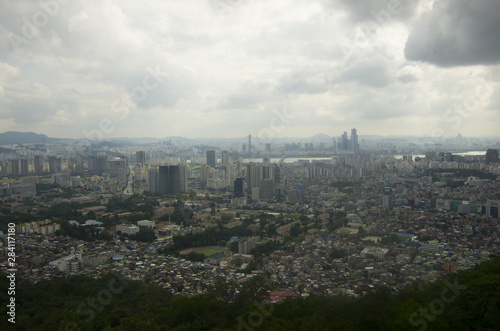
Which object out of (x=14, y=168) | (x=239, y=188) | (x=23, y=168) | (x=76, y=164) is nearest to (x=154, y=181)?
(x=239, y=188)

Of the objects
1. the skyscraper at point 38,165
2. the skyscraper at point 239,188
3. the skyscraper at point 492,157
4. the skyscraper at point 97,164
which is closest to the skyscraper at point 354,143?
the skyscraper at point 492,157

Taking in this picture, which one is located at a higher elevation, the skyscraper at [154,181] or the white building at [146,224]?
the skyscraper at [154,181]

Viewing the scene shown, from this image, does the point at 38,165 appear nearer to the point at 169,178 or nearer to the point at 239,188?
the point at 169,178

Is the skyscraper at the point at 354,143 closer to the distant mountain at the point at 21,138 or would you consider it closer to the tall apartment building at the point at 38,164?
the tall apartment building at the point at 38,164

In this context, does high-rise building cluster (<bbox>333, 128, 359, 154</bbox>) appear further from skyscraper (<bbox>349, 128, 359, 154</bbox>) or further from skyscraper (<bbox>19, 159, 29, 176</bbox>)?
skyscraper (<bbox>19, 159, 29, 176</bbox>)

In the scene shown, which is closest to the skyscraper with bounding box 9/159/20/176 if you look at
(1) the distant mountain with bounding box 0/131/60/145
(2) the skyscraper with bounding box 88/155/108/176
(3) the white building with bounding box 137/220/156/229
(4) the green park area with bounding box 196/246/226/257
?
(2) the skyscraper with bounding box 88/155/108/176

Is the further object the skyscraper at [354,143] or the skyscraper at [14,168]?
the skyscraper at [354,143]

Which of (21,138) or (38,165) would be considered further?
(21,138)

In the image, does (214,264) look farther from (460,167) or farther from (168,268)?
(460,167)
